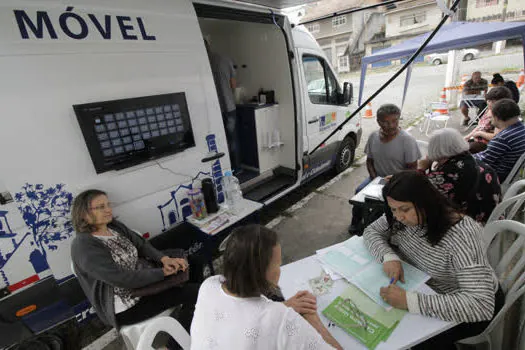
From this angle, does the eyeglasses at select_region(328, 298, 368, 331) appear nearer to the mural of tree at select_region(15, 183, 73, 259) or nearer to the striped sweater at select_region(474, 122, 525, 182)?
the mural of tree at select_region(15, 183, 73, 259)

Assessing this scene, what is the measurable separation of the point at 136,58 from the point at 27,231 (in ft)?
4.55

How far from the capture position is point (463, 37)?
428 centimetres

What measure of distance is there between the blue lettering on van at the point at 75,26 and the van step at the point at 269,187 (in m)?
2.22

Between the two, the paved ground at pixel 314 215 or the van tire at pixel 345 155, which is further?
the van tire at pixel 345 155

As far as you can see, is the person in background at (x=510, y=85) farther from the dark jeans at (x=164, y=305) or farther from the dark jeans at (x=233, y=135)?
the dark jeans at (x=164, y=305)

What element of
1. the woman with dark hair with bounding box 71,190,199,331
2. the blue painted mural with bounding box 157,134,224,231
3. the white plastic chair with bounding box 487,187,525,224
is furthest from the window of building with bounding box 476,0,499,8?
the woman with dark hair with bounding box 71,190,199,331

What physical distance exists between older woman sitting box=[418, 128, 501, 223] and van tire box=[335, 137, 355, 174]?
8.56ft

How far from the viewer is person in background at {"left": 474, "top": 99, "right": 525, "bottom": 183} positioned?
2760 mm

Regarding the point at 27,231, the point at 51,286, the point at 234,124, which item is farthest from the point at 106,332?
the point at 234,124

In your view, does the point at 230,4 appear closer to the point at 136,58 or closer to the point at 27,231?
the point at 136,58

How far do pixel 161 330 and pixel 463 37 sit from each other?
566cm

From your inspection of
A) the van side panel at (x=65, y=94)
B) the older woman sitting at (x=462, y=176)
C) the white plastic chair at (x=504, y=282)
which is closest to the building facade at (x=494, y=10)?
the older woman sitting at (x=462, y=176)

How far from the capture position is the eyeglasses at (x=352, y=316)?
3.75 ft

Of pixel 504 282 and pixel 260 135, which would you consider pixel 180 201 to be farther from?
pixel 504 282
